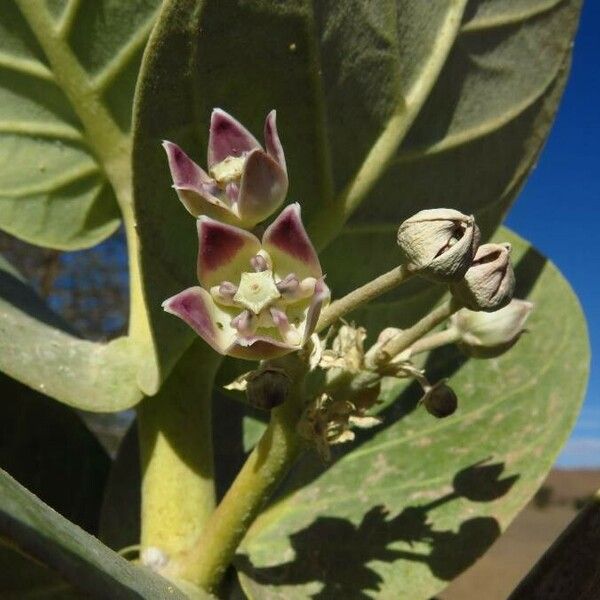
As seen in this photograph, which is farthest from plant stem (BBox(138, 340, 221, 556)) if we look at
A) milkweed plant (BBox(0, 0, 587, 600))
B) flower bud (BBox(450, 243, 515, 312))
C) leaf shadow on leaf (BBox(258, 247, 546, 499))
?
flower bud (BBox(450, 243, 515, 312))

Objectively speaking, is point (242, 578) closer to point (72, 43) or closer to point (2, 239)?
point (72, 43)

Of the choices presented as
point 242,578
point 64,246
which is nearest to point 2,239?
point 64,246

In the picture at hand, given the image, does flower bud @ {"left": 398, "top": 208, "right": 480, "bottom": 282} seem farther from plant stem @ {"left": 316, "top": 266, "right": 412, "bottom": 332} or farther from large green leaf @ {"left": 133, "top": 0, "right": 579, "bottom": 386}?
large green leaf @ {"left": 133, "top": 0, "right": 579, "bottom": 386}

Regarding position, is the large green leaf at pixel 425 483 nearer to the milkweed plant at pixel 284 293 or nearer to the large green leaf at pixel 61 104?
the milkweed plant at pixel 284 293

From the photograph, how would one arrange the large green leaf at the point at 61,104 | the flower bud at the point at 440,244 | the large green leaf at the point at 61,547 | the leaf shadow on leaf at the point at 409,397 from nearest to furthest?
the large green leaf at the point at 61,547
the flower bud at the point at 440,244
the large green leaf at the point at 61,104
the leaf shadow on leaf at the point at 409,397

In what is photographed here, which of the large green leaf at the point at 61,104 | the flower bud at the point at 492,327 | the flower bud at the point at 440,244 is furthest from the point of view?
the large green leaf at the point at 61,104

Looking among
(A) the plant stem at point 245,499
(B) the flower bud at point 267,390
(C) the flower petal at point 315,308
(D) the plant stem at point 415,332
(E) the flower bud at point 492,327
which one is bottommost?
(A) the plant stem at point 245,499

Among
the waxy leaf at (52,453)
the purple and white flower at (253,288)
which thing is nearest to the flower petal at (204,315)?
the purple and white flower at (253,288)
